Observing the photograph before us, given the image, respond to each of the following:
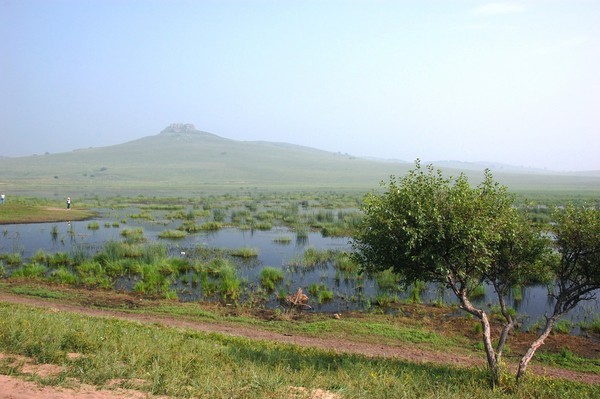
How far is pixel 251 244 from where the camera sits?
38.5 meters

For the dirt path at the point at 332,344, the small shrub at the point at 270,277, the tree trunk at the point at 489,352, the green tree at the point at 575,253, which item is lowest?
the small shrub at the point at 270,277

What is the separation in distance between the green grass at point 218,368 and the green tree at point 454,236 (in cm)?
163

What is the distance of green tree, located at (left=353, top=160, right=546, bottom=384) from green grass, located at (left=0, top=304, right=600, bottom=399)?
163cm

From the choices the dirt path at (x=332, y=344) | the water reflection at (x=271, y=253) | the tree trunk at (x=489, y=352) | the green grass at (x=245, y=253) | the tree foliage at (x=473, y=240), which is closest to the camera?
the tree trunk at (x=489, y=352)

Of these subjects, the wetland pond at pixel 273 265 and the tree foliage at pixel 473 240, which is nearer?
the tree foliage at pixel 473 240

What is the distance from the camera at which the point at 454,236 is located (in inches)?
451

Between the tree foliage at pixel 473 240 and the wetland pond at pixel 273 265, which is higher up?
the tree foliage at pixel 473 240

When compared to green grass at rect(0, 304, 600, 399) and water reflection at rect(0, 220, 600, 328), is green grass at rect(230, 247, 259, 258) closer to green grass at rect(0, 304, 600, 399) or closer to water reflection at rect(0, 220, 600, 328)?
water reflection at rect(0, 220, 600, 328)

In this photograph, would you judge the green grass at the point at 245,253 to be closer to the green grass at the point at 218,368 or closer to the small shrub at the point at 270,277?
the small shrub at the point at 270,277

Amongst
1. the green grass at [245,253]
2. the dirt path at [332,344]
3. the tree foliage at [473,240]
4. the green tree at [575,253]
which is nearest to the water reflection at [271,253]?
the green grass at [245,253]

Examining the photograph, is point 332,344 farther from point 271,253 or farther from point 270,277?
point 271,253

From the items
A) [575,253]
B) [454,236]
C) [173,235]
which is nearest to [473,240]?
[454,236]

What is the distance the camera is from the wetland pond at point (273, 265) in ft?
71.5

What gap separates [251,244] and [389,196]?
88.1ft
